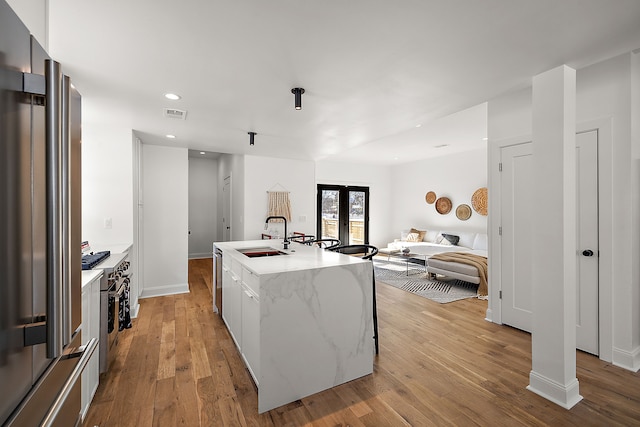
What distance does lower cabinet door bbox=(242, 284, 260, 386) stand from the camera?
1982 millimetres

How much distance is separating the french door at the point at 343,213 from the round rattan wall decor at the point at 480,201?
9.61 feet

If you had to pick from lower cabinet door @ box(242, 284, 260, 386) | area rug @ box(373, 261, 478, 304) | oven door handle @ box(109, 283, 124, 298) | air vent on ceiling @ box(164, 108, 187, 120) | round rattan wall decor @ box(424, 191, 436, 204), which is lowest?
area rug @ box(373, 261, 478, 304)

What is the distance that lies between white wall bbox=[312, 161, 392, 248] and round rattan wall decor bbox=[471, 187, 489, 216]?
8.91 feet

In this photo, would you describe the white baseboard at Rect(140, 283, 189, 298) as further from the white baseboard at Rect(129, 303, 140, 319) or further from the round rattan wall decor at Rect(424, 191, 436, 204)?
the round rattan wall decor at Rect(424, 191, 436, 204)

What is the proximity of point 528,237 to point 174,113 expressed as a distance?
153 inches

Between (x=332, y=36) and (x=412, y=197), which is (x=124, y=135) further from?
(x=412, y=197)

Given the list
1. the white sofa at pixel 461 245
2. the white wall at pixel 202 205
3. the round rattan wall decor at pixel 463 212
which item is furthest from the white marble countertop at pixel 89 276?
the round rattan wall decor at pixel 463 212

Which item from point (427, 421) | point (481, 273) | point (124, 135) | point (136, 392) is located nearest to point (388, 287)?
point (481, 273)

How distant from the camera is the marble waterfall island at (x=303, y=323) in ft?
6.34

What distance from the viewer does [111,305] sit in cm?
239

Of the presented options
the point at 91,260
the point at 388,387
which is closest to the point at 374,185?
the point at 388,387

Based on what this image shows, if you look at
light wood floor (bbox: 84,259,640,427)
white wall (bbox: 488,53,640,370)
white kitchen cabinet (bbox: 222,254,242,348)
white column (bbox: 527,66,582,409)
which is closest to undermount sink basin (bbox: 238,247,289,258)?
white kitchen cabinet (bbox: 222,254,242,348)

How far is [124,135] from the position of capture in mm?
3691

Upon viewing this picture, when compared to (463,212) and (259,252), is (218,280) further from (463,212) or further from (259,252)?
(463,212)
